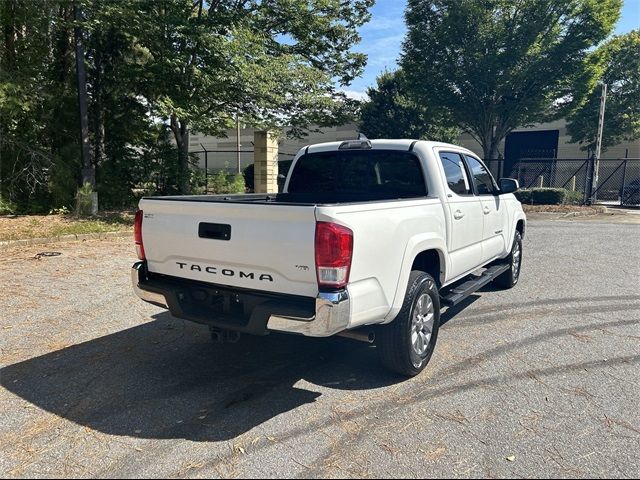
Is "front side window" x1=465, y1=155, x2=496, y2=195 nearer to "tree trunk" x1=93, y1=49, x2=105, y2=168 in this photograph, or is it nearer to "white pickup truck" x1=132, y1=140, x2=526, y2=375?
"white pickup truck" x1=132, y1=140, x2=526, y2=375

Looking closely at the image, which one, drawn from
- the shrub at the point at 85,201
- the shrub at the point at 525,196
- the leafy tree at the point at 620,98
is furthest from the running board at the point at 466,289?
the leafy tree at the point at 620,98

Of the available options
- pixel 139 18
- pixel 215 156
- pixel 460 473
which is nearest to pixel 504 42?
pixel 139 18

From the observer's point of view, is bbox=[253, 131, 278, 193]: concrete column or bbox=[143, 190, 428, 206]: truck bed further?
bbox=[253, 131, 278, 193]: concrete column

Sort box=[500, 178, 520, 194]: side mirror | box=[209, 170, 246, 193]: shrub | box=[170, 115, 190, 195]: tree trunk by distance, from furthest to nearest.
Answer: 1. box=[209, 170, 246, 193]: shrub
2. box=[170, 115, 190, 195]: tree trunk
3. box=[500, 178, 520, 194]: side mirror

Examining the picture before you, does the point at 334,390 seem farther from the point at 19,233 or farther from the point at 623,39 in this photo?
the point at 623,39

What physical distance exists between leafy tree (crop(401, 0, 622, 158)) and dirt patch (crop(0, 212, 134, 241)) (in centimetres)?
1408

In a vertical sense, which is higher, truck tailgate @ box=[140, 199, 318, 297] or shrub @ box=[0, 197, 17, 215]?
truck tailgate @ box=[140, 199, 318, 297]

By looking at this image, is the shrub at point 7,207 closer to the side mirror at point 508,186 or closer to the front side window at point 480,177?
the front side window at point 480,177

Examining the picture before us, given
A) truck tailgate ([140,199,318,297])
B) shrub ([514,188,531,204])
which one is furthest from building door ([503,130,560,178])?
truck tailgate ([140,199,318,297])

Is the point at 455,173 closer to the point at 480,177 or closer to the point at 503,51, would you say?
the point at 480,177

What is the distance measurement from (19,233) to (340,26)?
38.3ft

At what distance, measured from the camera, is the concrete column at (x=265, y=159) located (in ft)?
51.7

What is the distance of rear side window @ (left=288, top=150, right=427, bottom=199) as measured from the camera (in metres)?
4.47

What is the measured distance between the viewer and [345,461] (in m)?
2.62
